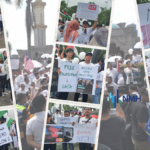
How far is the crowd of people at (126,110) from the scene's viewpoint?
3.10 meters

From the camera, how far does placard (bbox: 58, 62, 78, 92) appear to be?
306cm

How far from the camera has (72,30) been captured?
3074 millimetres

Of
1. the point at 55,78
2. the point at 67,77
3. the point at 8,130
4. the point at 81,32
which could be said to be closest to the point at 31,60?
the point at 55,78

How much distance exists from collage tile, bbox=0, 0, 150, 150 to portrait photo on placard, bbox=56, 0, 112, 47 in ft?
0.04

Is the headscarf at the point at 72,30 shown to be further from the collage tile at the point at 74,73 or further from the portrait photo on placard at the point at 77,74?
the portrait photo on placard at the point at 77,74

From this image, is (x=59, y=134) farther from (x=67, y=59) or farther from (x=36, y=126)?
(x=67, y=59)

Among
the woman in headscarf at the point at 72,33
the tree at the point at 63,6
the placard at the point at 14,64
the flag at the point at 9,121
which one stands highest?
the tree at the point at 63,6

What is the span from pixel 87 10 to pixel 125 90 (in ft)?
4.01

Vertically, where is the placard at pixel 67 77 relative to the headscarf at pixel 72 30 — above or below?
below

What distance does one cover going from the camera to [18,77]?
3.06 m

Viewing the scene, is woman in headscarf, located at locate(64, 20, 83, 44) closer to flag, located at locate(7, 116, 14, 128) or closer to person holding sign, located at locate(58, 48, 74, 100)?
person holding sign, located at locate(58, 48, 74, 100)

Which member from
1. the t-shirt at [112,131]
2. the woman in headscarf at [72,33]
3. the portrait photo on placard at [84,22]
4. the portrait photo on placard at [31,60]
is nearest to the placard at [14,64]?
the portrait photo on placard at [31,60]

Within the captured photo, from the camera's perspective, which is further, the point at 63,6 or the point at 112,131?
the point at 112,131

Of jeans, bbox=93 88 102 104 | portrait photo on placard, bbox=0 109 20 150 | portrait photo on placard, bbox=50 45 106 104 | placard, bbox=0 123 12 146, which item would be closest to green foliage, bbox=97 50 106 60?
portrait photo on placard, bbox=50 45 106 104
